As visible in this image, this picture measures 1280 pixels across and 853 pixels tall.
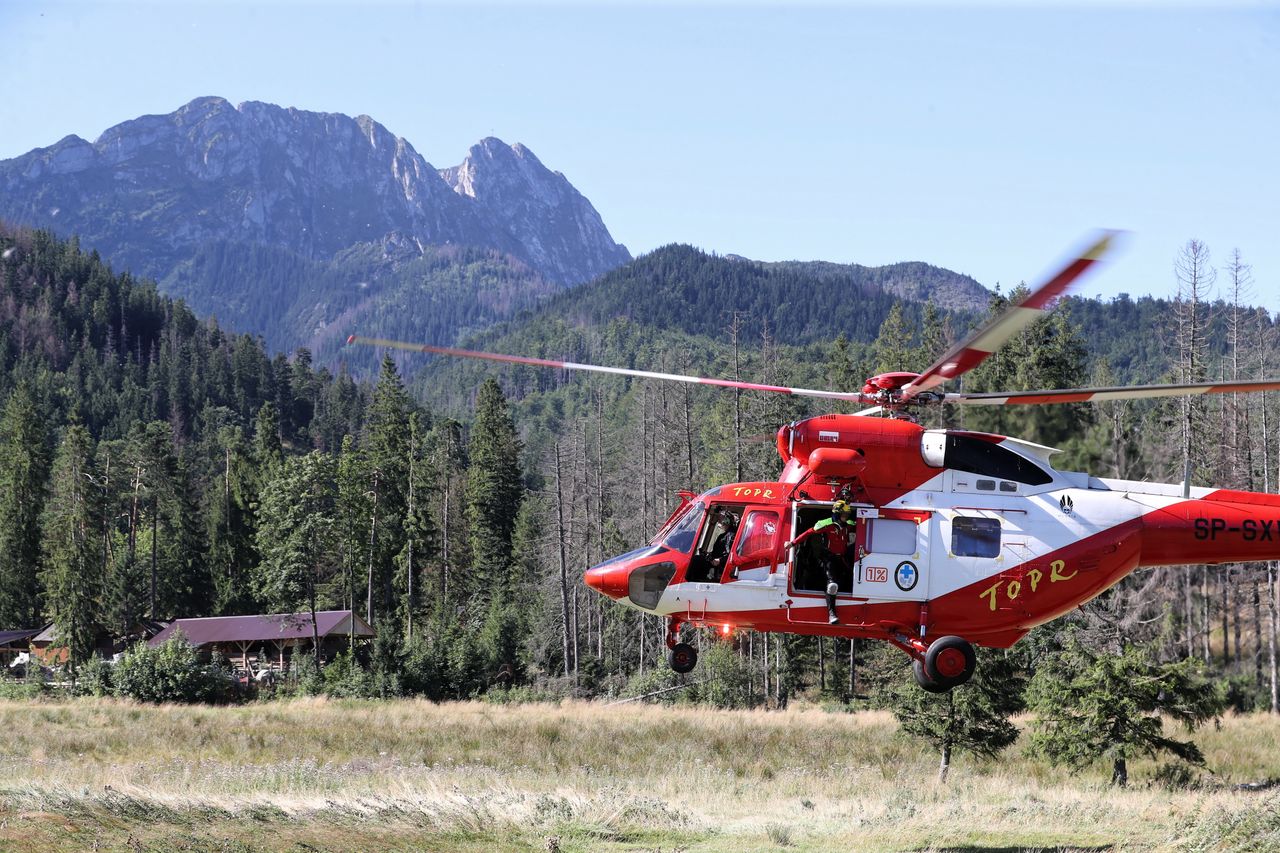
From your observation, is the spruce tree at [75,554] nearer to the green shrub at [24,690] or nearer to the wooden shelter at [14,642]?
the wooden shelter at [14,642]

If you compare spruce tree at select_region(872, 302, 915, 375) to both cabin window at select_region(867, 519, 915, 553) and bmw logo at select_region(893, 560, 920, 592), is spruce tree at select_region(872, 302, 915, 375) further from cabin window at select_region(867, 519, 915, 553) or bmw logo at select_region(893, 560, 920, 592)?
bmw logo at select_region(893, 560, 920, 592)

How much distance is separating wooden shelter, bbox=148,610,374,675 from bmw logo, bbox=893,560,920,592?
53907mm

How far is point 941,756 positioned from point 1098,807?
10096mm

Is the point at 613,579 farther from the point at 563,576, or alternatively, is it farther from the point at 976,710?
Answer: the point at 563,576

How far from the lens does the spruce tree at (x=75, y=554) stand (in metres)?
65.7

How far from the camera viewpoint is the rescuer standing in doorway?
15.3 metres

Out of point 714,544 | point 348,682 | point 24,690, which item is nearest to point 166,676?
point 24,690

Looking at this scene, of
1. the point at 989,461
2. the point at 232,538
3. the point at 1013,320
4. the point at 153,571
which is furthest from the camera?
the point at 232,538

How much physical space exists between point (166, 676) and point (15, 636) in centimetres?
3632

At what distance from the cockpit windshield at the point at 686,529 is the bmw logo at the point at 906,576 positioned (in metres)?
2.58

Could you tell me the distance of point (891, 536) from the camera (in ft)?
50.4

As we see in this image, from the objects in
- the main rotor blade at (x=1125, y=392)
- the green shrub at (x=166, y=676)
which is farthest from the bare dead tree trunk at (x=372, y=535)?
the main rotor blade at (x=1125, y=392)

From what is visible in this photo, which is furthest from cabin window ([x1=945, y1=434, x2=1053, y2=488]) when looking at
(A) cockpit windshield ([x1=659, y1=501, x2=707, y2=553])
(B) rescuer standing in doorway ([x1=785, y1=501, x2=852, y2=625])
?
(A) cockpit windshield ([x1=659, y1=501, x2=707, y2=553])

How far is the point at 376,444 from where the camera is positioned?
79.5m
